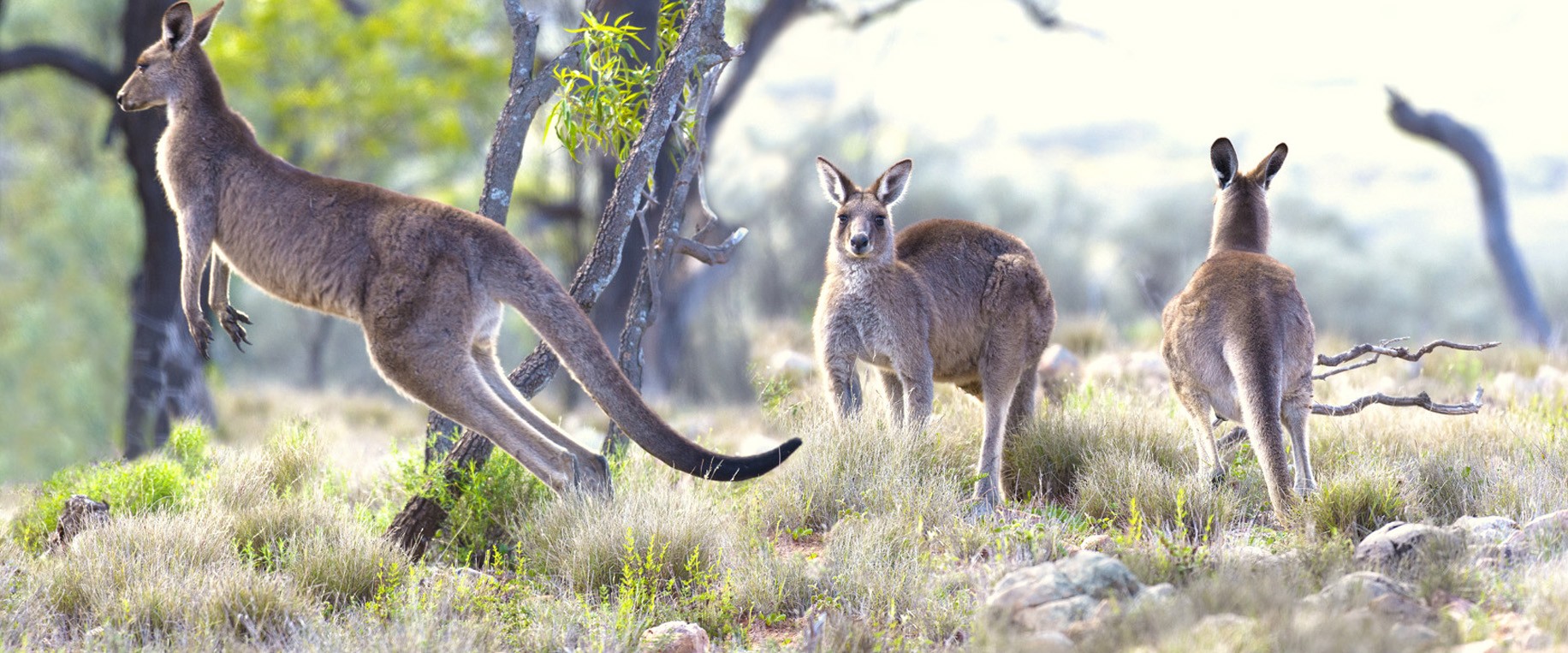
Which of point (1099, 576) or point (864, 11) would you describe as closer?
point (1099, 576)

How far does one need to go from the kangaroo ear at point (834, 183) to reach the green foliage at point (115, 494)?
3.68 meters

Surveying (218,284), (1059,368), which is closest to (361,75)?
(1059,368)

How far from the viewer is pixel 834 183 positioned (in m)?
6.84

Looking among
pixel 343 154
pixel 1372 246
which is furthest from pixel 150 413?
pixel 1372 246

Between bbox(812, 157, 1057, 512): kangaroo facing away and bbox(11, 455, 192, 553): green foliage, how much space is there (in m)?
3.51

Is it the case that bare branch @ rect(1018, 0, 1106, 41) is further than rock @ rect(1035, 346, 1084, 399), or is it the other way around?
bare branch @ rect(1018, 0, 1106, 41)

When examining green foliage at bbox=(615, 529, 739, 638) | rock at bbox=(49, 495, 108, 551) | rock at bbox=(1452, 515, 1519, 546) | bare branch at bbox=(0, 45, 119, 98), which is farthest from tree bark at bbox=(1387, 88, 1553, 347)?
rock at bbox=(49, 495, 108, 551)

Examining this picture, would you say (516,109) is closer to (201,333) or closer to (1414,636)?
(201,333)

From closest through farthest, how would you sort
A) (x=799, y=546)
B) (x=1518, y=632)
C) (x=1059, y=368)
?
1. (x=1518, y=632)
2. (x=799, y=546)
3. (x=1059, y=368)

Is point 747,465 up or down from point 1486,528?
up

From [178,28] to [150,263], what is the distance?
352 inches

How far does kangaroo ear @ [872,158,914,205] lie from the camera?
22.0ft

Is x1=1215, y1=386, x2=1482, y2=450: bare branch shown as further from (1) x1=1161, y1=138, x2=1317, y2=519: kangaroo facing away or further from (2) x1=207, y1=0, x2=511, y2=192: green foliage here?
(2) x1=207, y1=0, x2=511, y2=192: green foliage

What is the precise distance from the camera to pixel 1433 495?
246 inches
